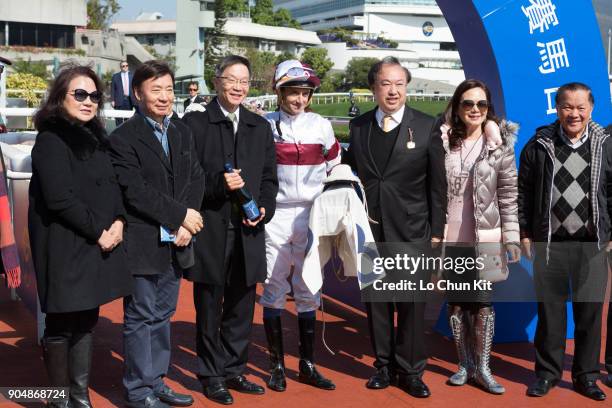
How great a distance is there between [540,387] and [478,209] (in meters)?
1.03

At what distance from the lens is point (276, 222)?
15.2ft

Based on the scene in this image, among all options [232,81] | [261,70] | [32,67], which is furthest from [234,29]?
[232,81]

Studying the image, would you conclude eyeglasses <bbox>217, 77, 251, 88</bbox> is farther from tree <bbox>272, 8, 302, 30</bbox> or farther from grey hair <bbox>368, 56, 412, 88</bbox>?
tree <bbox>272, 8, 302, 30</bbox>

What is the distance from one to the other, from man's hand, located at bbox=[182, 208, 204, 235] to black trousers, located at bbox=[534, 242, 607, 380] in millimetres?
1872

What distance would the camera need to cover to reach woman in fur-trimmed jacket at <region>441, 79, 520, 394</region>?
4648 mm

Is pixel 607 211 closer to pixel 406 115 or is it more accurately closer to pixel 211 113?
pixel 406 115

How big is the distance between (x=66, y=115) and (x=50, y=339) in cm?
105

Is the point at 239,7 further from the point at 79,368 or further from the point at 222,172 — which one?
the point at 79,368

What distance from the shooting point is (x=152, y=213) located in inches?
161

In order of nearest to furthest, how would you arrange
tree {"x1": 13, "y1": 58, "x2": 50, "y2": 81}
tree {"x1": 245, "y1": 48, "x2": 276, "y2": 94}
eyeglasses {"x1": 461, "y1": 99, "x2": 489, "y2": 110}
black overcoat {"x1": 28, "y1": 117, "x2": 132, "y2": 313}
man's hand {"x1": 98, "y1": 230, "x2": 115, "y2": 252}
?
black overcoat {"x1": 28, "y1": 117, "x2": 132, "y2": 313}
man's hand {"x1": 98, "y1": 230, "x2": 115, "y2": 252}
eyeglasses {"x1": 461, "y1": 99, "x2": 489, "y2": 110}
tree {"x1": 13, "y1": 58, "x2": 50, "y2": 81}
tree {"x1": 245, "y1": 48, "x2": 276, "y2": 94}

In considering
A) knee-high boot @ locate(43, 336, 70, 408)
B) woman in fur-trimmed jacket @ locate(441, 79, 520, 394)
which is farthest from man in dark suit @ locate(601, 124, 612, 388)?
knee-high boot @ locate(43, 336, 70, 408)

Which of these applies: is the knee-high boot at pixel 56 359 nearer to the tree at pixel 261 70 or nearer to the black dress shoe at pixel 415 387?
Answer: the black dress shoe at pixel 415 387

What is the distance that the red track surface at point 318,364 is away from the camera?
4.50 metres

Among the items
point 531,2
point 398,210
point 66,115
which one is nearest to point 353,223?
point 398,210
